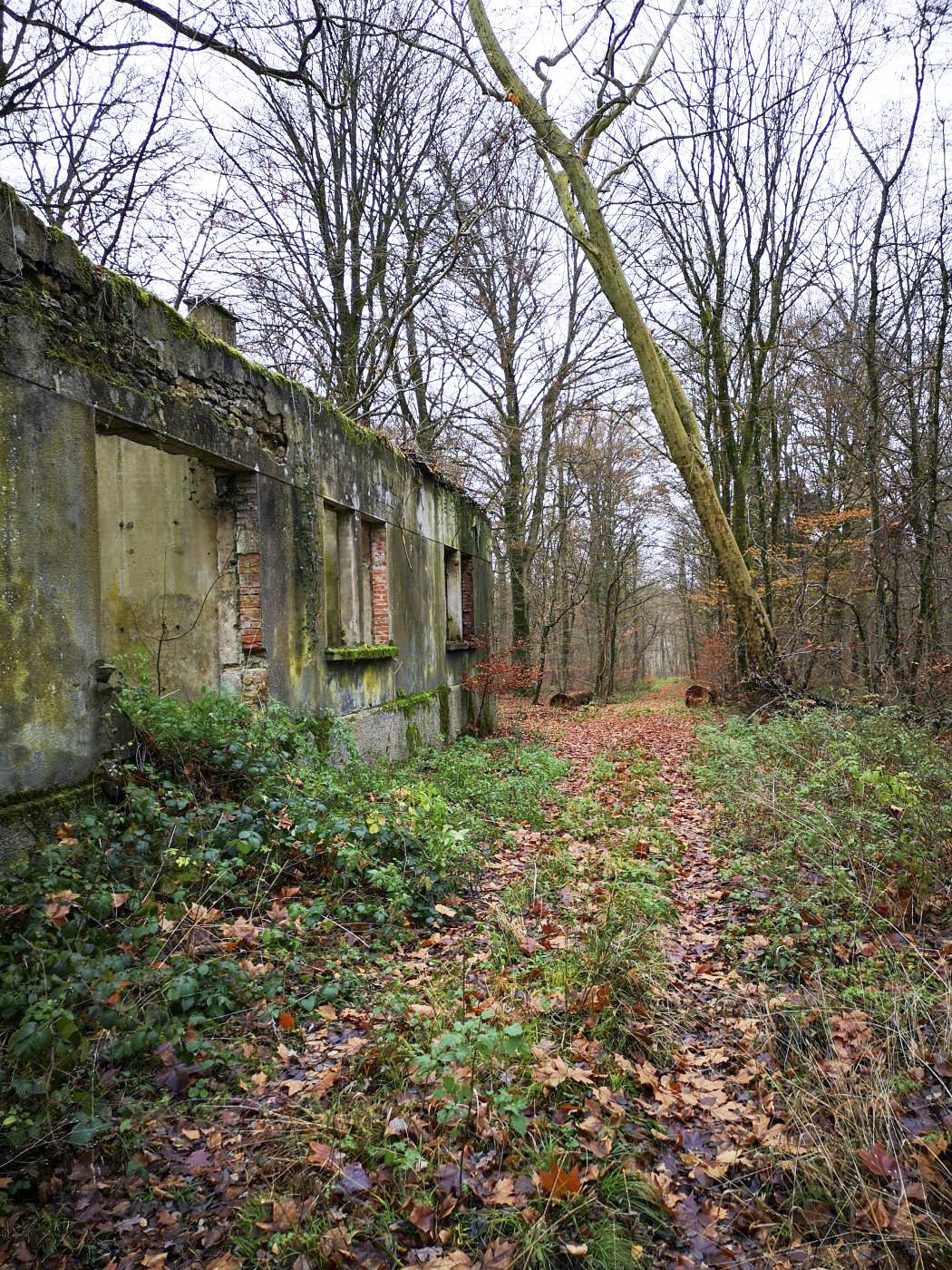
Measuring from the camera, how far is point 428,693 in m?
10.7

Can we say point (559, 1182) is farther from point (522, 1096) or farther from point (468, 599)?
point (468, 599)

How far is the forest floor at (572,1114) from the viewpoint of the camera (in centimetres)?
242

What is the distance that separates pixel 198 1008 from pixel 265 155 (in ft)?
45.3

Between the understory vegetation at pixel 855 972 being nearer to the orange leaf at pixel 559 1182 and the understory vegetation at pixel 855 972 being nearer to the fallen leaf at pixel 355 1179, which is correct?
the orange leaf at pixel 559 1182

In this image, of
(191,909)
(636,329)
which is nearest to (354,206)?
(636,329)

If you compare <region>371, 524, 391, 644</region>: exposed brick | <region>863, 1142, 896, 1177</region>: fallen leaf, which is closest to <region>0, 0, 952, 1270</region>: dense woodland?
<region>863, 1142, 896, 1177</region>: fallen leaf

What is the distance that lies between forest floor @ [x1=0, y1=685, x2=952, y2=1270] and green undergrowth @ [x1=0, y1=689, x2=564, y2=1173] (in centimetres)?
10

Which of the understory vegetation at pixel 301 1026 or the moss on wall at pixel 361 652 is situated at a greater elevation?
the moss on wall at pixel 361 652

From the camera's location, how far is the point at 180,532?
6770 mm

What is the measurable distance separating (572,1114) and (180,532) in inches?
223

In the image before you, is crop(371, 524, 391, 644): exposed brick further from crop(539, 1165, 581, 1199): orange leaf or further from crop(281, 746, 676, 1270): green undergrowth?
crop(539, 1165, 581, 1199): orange leaf

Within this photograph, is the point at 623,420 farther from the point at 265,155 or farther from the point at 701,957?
the point at 701,957

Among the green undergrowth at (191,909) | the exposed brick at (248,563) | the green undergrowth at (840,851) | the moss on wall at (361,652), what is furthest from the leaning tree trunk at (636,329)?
the green undergrowth at (191,909)

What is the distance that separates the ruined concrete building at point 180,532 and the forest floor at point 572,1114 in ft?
6.62
